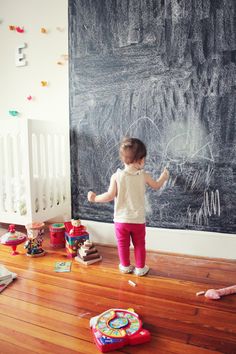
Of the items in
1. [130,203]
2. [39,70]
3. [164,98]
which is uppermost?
[39,70]

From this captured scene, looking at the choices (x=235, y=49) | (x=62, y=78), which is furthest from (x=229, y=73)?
(x=62, y=78)

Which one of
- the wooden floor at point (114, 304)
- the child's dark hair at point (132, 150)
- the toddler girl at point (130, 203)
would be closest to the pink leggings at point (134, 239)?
the toddler girl at point (130, 203)

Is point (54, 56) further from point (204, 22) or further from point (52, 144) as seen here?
point (204, 22)

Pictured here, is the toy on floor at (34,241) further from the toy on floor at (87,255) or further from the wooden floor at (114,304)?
the toy on floor at (87,255)

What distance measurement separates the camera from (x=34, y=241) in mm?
1987

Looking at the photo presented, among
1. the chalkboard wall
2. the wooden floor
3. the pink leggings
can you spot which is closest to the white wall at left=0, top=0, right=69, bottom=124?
the chalkboard wall

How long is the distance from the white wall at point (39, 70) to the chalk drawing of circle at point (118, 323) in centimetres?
90

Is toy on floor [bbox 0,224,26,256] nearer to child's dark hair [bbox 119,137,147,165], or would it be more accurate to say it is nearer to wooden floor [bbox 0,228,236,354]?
wooden floor [bbox 0,228,236,354]

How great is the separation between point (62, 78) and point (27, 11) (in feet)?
2.21

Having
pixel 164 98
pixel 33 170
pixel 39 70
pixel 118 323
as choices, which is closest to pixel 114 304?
pixel 118 323

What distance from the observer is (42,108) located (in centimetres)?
253

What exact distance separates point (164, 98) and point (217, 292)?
118 cm

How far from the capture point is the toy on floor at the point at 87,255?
1.84 meters

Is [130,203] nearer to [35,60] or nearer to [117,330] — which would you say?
[117,330]
